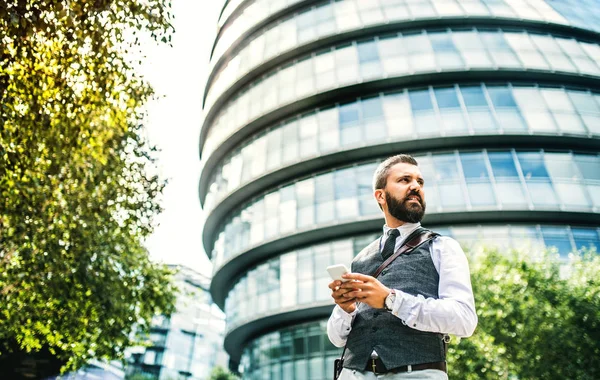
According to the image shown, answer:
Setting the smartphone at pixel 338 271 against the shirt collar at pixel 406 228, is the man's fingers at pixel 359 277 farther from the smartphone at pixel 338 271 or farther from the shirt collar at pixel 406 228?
the shirt collar at pixel 406 228

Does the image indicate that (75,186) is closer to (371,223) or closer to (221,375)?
(371,223)

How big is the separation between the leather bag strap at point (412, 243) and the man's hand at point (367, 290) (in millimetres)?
324

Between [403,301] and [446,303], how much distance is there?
0.20 metres

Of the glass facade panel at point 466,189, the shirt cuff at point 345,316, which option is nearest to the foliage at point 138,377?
the glass facade panel at point 466,189

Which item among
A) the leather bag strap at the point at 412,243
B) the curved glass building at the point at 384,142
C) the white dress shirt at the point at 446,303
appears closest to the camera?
the white dress shirt at the point at 446,303

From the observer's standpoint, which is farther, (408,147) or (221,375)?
(221,375)

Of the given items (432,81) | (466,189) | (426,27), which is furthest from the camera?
(426,27)

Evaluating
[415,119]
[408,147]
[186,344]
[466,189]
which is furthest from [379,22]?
[186,344]

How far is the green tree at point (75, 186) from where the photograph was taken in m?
7.67

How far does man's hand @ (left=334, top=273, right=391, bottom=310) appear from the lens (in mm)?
1958

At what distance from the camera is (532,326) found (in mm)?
12258

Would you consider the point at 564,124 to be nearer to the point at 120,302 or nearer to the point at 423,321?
the point at 120,302

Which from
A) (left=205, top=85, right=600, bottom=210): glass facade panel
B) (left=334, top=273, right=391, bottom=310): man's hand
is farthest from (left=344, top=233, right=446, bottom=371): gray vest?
(left=205, top=85, right=600, bottom=210): glass facade panel

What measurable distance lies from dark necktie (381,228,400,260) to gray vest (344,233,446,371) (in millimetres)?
121
